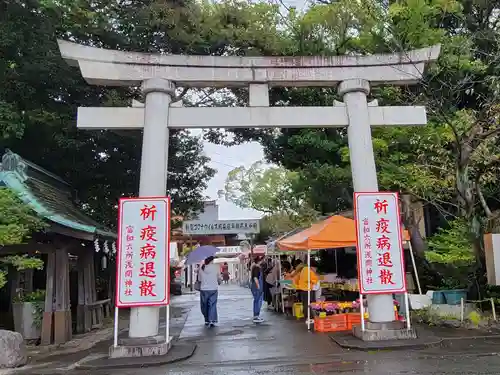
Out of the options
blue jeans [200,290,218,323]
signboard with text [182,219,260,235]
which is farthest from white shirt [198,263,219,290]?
signboard with text [182,219,260,235]

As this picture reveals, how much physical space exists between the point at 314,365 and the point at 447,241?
23.7ft

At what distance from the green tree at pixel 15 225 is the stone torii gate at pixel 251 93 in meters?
2.05

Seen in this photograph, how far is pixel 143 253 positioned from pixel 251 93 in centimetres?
420

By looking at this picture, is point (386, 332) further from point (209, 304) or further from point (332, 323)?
point (209, 304)

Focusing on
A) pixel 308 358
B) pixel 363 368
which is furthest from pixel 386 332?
pixel 363 368

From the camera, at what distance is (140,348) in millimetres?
8633

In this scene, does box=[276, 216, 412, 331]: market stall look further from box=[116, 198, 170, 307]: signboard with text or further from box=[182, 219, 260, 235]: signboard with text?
box=[182, 219, 260, 235]: signboard with text

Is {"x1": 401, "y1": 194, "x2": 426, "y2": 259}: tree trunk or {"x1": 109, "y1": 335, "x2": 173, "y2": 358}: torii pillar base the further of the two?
{"x1": 401, "y1": 194, "x2": 426, "y2": 259}: tree trunk

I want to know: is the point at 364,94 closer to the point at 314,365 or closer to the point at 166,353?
the point at 314,365

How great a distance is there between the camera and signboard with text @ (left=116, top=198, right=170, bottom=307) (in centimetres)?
893

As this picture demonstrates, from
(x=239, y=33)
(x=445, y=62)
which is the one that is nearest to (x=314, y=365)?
(x=445, y=62)

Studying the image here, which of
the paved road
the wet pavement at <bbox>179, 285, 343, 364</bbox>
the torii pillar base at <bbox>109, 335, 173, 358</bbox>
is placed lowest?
the paved road

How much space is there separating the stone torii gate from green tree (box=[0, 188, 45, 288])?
205 cm

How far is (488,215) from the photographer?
38.7 feet
